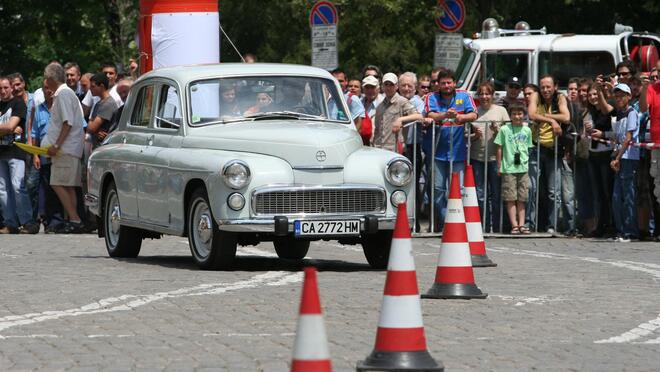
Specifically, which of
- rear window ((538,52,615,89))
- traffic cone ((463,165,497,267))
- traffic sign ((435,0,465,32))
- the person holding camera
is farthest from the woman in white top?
rear window ((538,52,615,89))

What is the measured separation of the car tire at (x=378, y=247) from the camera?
48.8 feet

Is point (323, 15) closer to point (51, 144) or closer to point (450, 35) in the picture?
point (450, 35)

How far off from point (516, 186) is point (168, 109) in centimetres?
582

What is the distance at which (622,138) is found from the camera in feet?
63.5

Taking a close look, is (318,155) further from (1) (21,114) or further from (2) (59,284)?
(1) (21,114)

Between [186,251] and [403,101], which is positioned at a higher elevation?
[403,101]

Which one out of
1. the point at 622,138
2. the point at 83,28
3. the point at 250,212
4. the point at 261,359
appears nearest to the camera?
the point at 261,359

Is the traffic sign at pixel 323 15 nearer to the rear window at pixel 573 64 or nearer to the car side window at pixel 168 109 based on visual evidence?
the rear window at pixel 573 64

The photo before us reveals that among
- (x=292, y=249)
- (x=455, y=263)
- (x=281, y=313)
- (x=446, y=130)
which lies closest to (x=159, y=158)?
(x=292, y=249)

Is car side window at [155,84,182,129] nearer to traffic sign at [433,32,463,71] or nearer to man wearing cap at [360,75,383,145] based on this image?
man wearing cap at [360,75,383,145]

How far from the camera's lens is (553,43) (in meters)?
29.4

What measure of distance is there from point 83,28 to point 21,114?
17.6m

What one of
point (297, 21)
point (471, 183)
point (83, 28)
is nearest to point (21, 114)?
point (471, 183)

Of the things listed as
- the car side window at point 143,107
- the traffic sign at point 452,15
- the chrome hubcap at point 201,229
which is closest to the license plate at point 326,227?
the chrome hubcap at point 201,229
